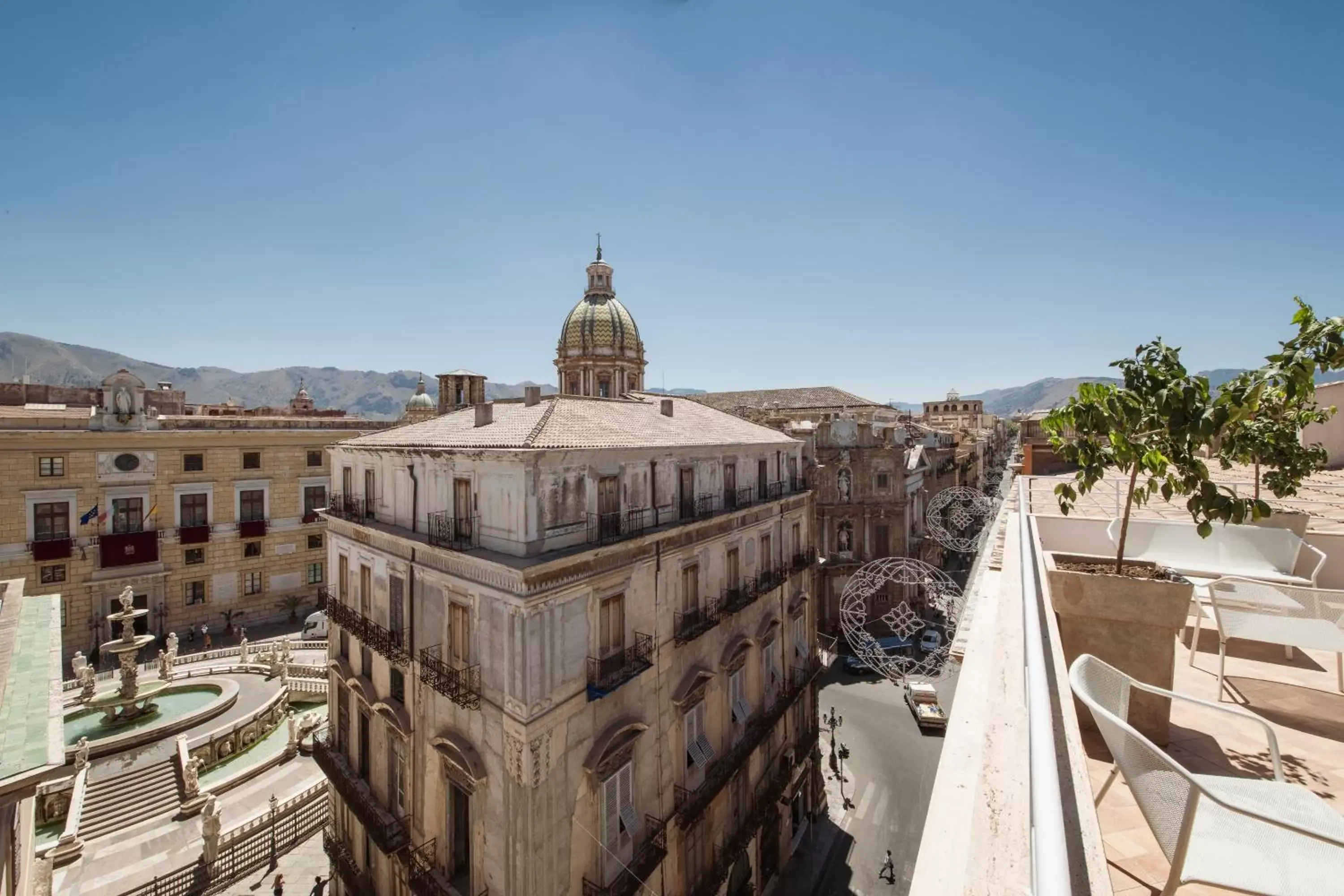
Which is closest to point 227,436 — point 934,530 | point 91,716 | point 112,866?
point 91,716

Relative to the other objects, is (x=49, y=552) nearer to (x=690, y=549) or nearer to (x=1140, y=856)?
(x=690, y=549)

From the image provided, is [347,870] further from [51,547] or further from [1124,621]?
[51,547]

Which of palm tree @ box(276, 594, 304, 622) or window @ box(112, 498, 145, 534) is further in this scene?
palm tree @ box(276, 594, 304, 622)

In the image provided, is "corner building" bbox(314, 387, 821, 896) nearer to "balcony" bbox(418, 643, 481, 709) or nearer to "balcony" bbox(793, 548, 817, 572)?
"balcony" bbox(418, 643, 481, 709)

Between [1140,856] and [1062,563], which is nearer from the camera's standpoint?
[1140,856]

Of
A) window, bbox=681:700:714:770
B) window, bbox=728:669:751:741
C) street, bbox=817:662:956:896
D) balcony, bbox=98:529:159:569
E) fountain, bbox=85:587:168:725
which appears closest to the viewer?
window, bbox=681:700:714:770

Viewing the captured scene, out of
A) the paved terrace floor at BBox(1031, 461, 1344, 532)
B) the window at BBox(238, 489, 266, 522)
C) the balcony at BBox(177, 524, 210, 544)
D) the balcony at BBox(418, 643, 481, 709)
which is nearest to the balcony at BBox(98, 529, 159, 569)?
the balcony at BBox(177, 524, 210, 544)

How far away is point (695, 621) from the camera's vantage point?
58.0 feet

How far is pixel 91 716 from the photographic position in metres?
25.0

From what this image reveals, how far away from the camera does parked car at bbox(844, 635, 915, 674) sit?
36969 mm

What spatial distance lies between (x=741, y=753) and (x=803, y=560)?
8.54 meters

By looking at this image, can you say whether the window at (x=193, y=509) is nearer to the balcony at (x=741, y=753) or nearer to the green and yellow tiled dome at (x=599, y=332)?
the green and yellow tiled dome at (x=599, y=332)

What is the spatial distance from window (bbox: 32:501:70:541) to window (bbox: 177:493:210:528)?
467 cm

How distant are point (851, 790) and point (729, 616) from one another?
13.5 metres
